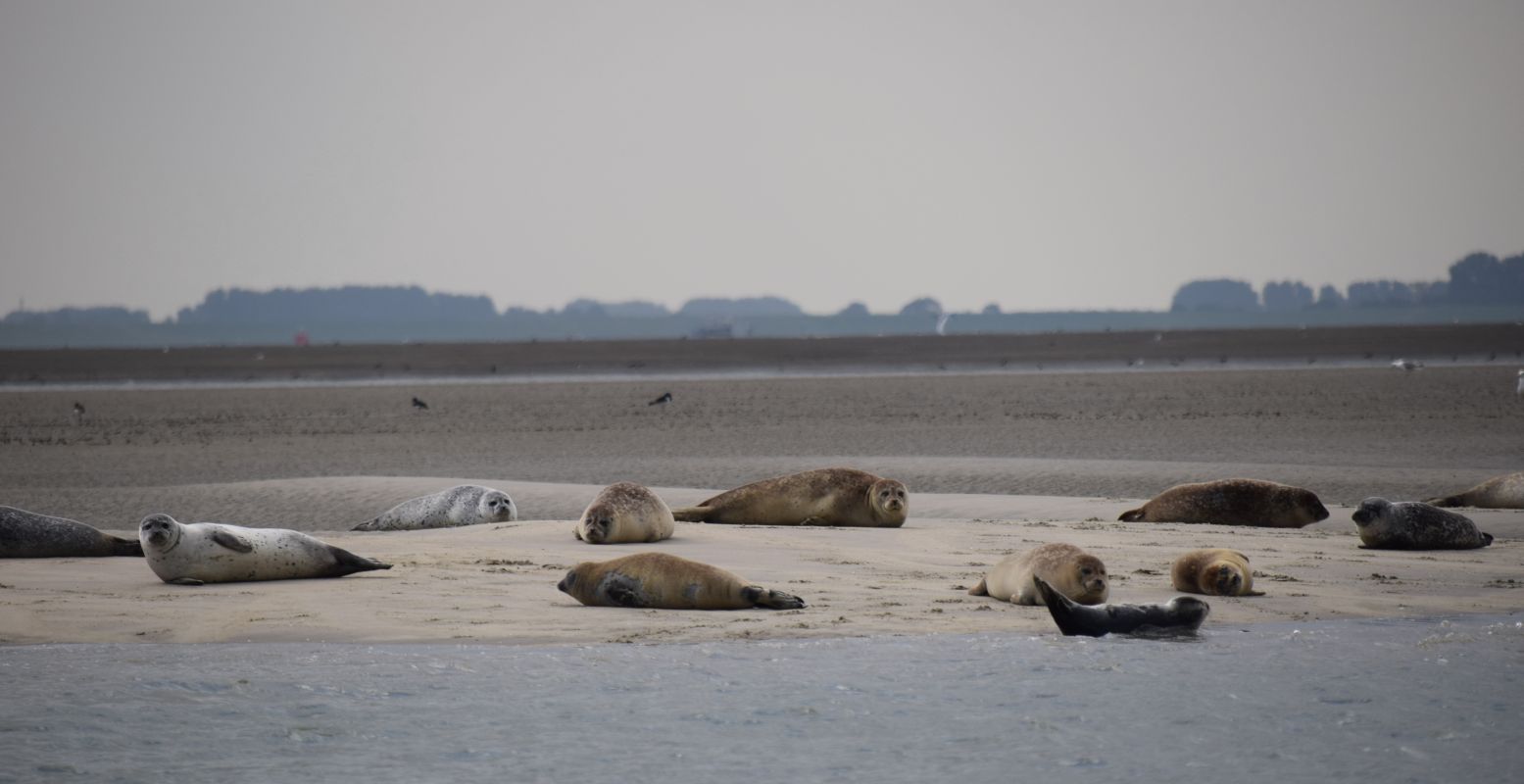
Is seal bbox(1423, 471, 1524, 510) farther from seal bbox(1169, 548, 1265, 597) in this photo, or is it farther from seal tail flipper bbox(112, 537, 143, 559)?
seal tail flipper bbox(112, 537, 143, 559)

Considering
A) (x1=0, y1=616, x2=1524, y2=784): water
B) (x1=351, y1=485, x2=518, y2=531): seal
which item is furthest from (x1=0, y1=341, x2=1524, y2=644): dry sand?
(x1=351, y1=485, x2=518, y2=531): seal

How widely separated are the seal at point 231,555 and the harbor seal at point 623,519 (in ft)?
5.40

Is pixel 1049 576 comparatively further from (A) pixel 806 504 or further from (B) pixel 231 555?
(B) pixel 231 555

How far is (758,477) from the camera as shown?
1620 centimetres

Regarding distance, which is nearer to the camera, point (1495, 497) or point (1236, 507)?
point (1236, 507)

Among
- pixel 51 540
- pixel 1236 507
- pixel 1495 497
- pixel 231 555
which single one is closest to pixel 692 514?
pixel 231 555

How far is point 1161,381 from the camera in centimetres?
3350

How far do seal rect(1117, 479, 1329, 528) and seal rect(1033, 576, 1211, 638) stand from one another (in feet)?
14.8

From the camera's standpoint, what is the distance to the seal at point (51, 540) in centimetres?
930

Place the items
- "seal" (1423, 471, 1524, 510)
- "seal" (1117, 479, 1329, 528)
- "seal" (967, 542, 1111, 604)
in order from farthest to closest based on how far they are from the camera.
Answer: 1. "seal" (1423, 471, 1524, 510)
2. "seal" (1117, 479, 1329, 528)
3. "seal" (967, 542, 1111, 604)

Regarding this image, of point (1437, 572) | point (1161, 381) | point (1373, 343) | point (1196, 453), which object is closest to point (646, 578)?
point (1437, 572)

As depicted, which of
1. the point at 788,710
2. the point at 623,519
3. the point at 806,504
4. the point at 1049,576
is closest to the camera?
the point at 788,710

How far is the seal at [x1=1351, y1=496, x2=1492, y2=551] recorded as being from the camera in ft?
31.2

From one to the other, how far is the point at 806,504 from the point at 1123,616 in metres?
4.69
